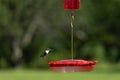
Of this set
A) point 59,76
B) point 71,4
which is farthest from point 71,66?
point 59,76

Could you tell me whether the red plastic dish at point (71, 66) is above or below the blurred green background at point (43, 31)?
above

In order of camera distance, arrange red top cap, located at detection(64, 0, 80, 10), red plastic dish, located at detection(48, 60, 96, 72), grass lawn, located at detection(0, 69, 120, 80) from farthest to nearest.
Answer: grass lawn, located at detection(0, 69, 120, 80) < red top cap, located at detection(64, 0, 80, 10) < red plastic dish, located at detection(48, 60, 96, 72)

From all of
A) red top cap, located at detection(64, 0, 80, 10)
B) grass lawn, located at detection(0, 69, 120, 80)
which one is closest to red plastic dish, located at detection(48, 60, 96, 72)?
red top cap, located at detection(64, 0, 80, 10)

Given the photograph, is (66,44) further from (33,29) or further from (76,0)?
(76,0)

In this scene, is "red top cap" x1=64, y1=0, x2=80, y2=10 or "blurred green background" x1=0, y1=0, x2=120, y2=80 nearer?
"red top cap" x1=64, y1=0, x2=80, y2=10

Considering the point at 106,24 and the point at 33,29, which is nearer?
the point at 33,29

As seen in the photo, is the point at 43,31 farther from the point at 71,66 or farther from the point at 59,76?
the point at 71,66

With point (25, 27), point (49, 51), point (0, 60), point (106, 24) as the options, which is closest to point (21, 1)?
point (25, 27)

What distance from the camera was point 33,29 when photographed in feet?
120

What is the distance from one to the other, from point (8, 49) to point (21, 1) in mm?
3266

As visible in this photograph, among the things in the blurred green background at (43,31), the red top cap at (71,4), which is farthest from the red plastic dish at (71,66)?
the blurred green background at (43,31)

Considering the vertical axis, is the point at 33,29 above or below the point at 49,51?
below

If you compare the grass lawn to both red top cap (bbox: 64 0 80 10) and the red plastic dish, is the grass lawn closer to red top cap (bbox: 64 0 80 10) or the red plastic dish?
red top cap (bbox: 64 0 80 10)

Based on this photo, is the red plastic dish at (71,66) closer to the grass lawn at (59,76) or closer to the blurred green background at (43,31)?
the grass lawn at (59,76)
